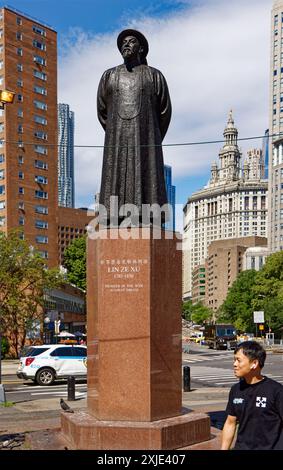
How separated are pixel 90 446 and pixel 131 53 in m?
6.74

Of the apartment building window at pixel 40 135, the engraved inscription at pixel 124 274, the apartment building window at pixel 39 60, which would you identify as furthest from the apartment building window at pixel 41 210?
the engraved inscription at pixel 124 274

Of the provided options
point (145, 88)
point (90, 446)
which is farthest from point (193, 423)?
point (145, 88)

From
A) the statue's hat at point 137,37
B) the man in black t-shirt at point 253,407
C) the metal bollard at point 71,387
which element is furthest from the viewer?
the metal bollard at point 71,387

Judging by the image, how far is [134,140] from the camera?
9.80 metres

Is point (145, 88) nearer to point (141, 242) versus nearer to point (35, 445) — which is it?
point (141, 242)

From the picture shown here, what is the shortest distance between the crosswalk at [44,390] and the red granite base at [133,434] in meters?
9.06

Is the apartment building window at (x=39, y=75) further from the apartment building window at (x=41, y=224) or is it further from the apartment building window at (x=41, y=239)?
the apartment building window at (x=41, y=239)

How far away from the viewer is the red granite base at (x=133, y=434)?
809 centimetres

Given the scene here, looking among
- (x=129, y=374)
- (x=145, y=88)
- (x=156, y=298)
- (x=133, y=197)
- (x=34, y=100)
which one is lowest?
(x=129, y=374)

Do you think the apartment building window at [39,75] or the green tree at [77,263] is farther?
the green tree at [77,263]

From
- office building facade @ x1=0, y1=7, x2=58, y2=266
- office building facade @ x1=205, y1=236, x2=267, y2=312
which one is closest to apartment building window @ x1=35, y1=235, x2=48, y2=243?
office building facade @ x1=0, y1=7, x2=58, y2=266

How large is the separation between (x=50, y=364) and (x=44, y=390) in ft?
5.72

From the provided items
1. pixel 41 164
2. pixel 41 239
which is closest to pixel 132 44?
pixel 41 239

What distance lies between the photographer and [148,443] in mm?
8086
